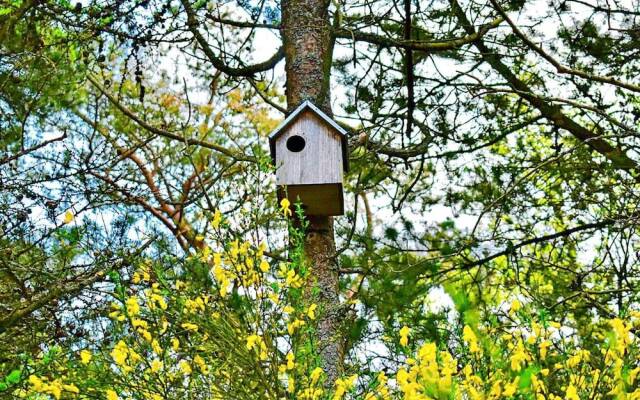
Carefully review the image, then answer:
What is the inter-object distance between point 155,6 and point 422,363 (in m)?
3.05

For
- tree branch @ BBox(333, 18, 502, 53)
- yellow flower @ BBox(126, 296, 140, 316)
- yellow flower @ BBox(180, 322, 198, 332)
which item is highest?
tree branch @ BBox(333, 18, 502, 53)

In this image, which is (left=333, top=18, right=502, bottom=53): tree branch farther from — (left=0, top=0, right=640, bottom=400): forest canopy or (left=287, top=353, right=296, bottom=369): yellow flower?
(left=287, top=353, right=296, bottom=369): yellow flower

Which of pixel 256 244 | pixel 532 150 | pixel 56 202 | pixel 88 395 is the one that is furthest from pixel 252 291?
pixel 532 150

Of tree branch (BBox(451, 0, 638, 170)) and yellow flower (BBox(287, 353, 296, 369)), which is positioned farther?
tree branch (BBox(451, 0, 638, 170))

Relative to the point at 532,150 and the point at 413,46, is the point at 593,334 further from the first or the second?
the point at 413,46

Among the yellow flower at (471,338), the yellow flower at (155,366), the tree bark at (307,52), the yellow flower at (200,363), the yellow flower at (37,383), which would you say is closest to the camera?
the yellow flower at (471,338)

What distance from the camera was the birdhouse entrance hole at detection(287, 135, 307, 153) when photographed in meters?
3.71

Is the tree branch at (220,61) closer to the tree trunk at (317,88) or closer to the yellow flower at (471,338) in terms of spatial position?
the tree trunk at (317,88)

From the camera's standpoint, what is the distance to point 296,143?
373 cm

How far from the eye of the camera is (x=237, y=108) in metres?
8.96

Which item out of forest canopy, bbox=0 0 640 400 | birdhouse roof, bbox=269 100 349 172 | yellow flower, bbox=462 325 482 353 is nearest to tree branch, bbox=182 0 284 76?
forest canopy, bbox=0 0 640 400

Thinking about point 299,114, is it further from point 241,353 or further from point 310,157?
point 241,353

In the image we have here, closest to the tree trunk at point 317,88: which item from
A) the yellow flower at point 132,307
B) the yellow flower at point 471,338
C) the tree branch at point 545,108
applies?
the tree branch at point 545,108

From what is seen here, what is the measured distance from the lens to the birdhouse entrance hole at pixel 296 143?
12.2ft
